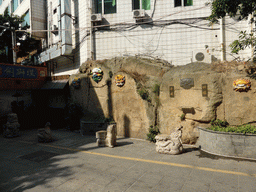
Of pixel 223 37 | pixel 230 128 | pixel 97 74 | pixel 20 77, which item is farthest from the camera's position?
pixel 20 77

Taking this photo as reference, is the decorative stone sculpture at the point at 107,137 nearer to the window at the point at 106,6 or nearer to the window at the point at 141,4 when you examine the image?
the window at the point at 141,4

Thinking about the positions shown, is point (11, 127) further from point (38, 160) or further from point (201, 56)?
point (201, 56)

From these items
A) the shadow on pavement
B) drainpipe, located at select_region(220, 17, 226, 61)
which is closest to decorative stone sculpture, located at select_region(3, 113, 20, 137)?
the shadow on pavement

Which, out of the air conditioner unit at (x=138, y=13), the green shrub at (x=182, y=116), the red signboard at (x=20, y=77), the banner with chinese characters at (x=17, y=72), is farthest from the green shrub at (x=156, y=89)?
the banner with chinese characters at (x=17, y=72)

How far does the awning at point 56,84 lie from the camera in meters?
15.1

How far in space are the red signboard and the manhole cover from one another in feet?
27.1

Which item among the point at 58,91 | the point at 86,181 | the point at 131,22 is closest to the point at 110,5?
the point at 131,22

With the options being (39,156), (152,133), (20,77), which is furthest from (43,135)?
(20,77)

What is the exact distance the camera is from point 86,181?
6.30m

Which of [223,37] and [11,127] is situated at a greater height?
[223,37]

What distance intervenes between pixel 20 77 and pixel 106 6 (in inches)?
380

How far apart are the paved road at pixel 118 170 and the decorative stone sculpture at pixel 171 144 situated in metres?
0.31

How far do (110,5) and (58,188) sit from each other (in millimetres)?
14243

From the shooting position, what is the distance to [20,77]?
51.3 ft
